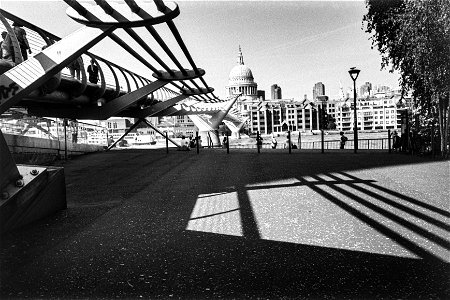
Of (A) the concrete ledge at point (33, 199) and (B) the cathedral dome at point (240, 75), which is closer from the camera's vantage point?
(A) the concrete ledge at point (33, 199)

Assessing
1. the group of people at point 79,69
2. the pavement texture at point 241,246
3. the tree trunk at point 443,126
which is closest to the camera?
the pavement texture at point 241,246

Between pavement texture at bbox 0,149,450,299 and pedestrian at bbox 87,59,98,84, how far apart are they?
31.7ft

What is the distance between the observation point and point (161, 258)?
3.95 m

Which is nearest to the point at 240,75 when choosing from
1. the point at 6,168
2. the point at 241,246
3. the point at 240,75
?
the point at 240,75

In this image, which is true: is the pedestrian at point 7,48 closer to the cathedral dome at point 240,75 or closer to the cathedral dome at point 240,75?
the cathedral dome at point 240,75

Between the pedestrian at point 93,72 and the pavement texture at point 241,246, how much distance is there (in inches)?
380

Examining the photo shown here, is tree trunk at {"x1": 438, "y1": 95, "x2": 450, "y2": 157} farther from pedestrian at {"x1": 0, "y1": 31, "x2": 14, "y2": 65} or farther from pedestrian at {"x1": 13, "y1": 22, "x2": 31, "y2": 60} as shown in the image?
pedestrian at {"x1": 0, "y1": 31, "x2": 14, "y2": 65}

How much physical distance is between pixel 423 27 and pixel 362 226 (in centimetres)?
852

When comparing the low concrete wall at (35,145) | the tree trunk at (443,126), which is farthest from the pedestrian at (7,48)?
the tree trunk at (443,126)

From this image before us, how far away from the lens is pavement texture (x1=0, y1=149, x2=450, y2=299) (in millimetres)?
3186

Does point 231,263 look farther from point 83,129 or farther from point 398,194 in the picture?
point 83,129

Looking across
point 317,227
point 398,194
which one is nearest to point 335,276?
point 317,227

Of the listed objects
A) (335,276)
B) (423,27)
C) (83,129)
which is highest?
(423,27)

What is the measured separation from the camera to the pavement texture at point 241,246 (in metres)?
3.19
